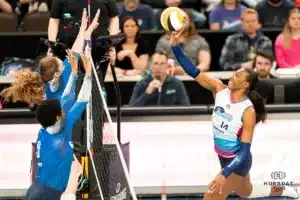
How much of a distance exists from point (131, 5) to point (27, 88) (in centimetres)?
525

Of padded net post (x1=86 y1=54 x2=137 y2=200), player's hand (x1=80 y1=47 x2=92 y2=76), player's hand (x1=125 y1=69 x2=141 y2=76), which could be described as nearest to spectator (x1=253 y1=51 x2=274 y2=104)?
player's hand (x1=125 y1=69 x2=141 y2=76)

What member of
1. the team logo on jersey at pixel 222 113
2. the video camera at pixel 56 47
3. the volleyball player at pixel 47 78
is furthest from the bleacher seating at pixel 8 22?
the team logo on jersey at pixel 222 113

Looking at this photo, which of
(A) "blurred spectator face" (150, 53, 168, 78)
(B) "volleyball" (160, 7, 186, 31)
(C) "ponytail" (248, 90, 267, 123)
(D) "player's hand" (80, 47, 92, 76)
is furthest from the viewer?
(A) "blurred spectator face" (150, 53, 168, 78)

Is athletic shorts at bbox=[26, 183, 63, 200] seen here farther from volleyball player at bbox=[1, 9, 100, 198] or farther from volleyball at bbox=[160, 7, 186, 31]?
volleyball at bbox=[160, 7, 186, 31]

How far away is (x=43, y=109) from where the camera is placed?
792cm

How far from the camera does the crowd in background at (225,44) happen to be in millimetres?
11789

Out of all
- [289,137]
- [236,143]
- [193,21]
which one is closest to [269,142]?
[289,137]

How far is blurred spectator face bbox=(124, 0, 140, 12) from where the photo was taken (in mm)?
13570

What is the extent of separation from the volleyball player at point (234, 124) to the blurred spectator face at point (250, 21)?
3464 millimetres

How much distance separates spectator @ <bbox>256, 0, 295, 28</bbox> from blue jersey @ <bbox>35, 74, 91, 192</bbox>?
616cm

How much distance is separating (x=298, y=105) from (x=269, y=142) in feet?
2.25

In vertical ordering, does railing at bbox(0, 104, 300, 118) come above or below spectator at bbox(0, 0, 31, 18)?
below

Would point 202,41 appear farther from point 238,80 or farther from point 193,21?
point 238,80

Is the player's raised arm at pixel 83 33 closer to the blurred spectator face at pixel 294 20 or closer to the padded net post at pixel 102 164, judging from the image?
the padded net post at pixel 102 164
